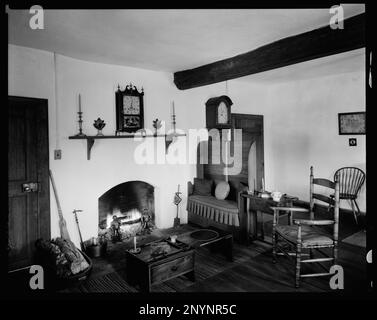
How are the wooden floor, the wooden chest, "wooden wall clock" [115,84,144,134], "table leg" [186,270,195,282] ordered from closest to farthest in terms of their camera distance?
the wooden chest, the wooden floor, "table leg" [186,270,195,282], "wooden wall clock" [115,84,144,134]

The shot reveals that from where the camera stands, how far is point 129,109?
4.37m

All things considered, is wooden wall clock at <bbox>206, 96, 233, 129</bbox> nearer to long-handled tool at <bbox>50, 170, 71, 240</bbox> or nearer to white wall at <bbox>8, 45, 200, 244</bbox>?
white wall at <bbox>8, 45, 200, 244</bbox>

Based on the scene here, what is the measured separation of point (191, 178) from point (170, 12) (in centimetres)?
299

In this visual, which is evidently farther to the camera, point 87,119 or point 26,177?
point 87,119

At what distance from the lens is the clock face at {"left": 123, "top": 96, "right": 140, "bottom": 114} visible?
4.31 m

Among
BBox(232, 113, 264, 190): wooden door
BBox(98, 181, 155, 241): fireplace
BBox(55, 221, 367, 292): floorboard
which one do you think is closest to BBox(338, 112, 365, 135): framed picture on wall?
BBox(232, 113, 264, 190): wooden door

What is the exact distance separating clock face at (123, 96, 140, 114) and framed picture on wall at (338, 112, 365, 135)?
3.51 metres

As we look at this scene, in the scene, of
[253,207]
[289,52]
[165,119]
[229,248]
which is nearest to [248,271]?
[229,248]

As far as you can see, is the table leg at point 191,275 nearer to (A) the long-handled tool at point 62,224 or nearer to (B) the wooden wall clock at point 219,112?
(A) the long-handled tool at point 62,224

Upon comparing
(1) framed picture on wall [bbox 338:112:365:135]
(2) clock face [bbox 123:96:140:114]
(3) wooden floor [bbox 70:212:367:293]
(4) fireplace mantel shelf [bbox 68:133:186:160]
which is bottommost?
(3) wooden floor [bbox 70:212:367:293]

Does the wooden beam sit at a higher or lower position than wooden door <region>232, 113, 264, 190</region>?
higher

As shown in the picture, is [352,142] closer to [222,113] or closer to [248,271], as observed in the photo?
[222,113]

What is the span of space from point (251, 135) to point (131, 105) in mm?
2682

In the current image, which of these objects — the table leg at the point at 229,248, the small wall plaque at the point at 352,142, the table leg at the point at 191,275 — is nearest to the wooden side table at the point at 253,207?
the table leg at the point at 229,248
